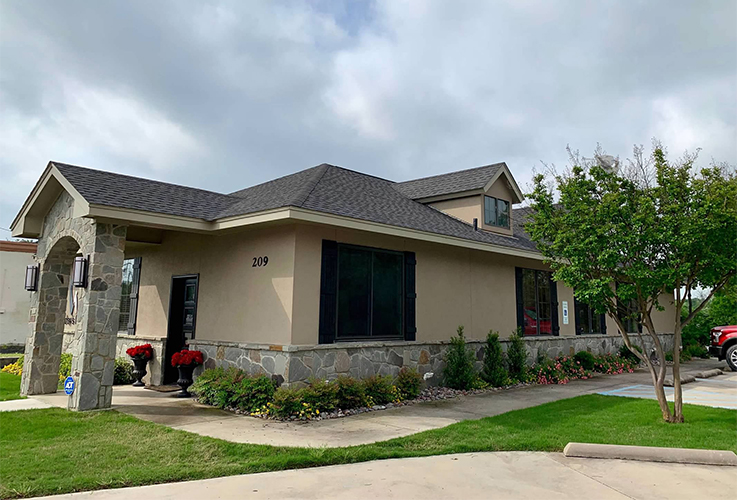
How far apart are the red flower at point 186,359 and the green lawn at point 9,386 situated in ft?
9.35

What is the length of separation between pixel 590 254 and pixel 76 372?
26.5 feet

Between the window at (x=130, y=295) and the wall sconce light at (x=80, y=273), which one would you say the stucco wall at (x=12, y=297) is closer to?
the window at (x=130, y=295)

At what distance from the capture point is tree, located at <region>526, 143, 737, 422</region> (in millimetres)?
6359

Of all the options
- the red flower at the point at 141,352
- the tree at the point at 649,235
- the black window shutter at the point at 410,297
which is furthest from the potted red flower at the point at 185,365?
the tree at the point at 649,235

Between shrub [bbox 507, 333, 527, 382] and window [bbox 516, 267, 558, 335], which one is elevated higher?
window [bbox 516, 267, 558, 335]

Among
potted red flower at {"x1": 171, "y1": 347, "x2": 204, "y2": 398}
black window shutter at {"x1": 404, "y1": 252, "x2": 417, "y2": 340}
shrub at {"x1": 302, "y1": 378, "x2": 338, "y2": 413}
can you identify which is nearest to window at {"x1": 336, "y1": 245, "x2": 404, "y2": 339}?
black window shutter at {"x1": 404, "y1": 252, "x2": 417, "y2": 340}

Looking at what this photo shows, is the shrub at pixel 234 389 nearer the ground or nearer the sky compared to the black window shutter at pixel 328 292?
nearer the ground

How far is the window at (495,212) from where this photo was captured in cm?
1268

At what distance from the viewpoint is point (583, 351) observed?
14.1 m

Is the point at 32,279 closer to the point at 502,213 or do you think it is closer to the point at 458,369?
the point at 458,369

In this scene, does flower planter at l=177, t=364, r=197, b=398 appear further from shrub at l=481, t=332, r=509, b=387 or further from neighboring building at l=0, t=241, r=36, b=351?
neighboring building at l=0, t=241, r=36, b=351

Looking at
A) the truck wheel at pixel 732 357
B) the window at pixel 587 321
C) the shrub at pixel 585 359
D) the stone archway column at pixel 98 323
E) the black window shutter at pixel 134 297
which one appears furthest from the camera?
the window at pixel 587 321

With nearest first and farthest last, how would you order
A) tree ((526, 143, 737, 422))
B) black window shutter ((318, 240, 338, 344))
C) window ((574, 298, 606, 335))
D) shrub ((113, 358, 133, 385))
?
tree ((526, 143, 737, 422)), black window shutter ((318, 240, 338, 344)), shrub ((113, 358, 133, 385)), window ((574, 298, 606, 335))

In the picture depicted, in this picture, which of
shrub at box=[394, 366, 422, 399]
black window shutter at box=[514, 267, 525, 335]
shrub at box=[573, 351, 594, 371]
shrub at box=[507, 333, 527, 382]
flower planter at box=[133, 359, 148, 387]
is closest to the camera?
shrub at box=[394, 366, 422, 399]
